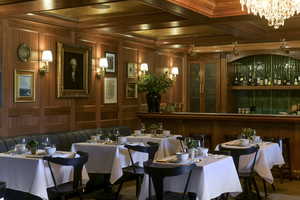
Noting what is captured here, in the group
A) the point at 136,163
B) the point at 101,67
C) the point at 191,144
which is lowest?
the point at 136,163

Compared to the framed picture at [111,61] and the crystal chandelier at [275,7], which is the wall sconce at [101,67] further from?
the crystal chandelier at [275,7]

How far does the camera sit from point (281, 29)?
955cm

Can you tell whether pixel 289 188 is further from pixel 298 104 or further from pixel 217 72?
pixel 217 72

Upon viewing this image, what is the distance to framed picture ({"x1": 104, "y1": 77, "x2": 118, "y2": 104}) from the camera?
9.82 meters

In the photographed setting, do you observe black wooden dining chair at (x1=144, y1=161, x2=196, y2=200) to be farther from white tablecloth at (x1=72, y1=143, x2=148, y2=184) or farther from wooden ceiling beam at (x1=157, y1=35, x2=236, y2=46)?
wooden ceiling beam at (x1=157, y1=35, x2=236, y2=46)

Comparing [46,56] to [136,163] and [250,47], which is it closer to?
[136,163]

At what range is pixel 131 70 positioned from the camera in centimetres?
1073

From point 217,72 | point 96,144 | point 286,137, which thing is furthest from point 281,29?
point 96,144

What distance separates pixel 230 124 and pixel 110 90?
2.85 m

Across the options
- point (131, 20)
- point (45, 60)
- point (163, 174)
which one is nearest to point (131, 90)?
point (131, 20)

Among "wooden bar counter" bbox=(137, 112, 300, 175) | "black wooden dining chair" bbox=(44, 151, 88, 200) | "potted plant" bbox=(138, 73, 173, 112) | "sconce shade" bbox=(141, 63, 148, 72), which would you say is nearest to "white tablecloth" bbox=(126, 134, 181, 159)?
"wooden bar counter" bbox=(137, 112, 300, 175)

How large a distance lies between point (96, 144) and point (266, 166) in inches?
99.5

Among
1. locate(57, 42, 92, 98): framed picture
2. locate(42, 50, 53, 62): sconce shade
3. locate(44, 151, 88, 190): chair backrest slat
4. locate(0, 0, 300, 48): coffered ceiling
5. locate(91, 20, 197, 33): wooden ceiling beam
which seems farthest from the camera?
locate(57, 42, 92, 98): framed picture

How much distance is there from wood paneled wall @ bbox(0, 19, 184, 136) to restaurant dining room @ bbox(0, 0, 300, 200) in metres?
0.02
